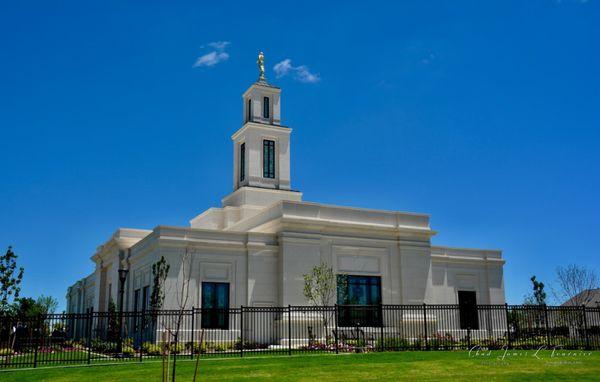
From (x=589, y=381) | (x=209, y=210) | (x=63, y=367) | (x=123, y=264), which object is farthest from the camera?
(x=209, y=210)

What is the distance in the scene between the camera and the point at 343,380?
16047 millimetres

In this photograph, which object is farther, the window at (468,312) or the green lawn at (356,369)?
the window at (468,312)

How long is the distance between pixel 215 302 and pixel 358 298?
772cm

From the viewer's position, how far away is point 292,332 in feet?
102

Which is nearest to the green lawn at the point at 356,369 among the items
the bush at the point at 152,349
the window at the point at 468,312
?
the bush at the point at 152,349

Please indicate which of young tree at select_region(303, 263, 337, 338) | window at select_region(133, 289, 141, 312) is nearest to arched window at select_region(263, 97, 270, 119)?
young tree at select_region(303, 263, 337, 338)

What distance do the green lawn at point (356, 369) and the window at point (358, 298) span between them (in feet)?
34.0

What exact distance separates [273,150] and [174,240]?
1309cm

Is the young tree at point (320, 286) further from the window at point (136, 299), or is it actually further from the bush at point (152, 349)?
the window at point (136, 299)

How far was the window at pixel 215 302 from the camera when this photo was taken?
3052cm

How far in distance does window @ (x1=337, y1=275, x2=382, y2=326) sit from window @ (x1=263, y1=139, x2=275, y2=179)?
1080 cm

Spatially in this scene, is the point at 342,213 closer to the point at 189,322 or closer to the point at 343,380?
the point at 189,322

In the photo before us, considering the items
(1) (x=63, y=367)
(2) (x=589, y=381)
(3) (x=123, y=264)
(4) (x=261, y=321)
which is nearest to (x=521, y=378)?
(2) (x=589, y=381)

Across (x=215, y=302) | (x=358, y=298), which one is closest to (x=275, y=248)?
(x=215, y=302)
